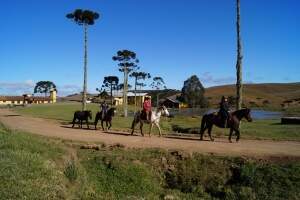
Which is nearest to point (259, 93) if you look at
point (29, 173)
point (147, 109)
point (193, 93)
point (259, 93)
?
point (259, 93)

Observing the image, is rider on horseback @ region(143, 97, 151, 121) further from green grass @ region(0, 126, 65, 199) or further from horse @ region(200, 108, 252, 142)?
green grass @ region(0, 126, 65, 199)

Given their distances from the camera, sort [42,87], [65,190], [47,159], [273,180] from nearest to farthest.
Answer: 1. [65,190]
2. [47,159]
3. [273,180]
4. [42,87]

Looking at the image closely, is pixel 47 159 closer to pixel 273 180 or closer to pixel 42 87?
pixel 273 180

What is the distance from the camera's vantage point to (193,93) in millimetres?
122438

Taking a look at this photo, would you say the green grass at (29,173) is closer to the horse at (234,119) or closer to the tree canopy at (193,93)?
the horse at (234,119)

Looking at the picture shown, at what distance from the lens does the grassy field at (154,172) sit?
15.2 m

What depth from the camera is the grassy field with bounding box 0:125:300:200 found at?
1525 centimetres

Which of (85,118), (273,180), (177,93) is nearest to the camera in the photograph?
(273,180)

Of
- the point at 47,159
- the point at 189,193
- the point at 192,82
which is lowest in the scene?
the point at 189,193

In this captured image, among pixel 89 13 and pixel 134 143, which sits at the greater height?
pixel 89 13

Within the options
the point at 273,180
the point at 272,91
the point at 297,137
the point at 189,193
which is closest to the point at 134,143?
the point at 189,193

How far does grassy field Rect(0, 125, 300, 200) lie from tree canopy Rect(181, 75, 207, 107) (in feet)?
337

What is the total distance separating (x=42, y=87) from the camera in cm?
17350

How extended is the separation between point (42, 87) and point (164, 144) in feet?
513
